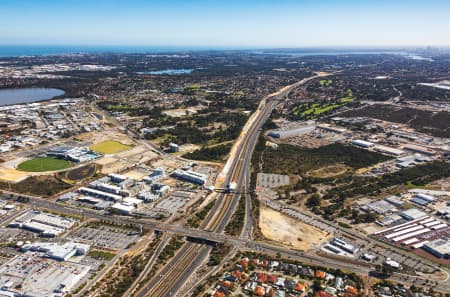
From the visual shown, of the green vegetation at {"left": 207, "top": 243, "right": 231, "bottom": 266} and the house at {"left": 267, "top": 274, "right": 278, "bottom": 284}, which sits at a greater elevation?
the green vegetation at {"left": 207, "top": 243, "right": 231, "bottom": 266}

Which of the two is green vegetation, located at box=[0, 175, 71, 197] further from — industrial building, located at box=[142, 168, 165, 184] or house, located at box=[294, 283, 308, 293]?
house, located at box=[294, 283, 308, 293]

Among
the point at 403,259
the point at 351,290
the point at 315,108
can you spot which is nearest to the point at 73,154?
the point at 351,290

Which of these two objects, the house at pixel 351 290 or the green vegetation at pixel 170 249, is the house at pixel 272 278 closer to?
the house at pixel 351 290

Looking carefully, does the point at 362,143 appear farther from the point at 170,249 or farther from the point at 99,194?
the point at 99,194

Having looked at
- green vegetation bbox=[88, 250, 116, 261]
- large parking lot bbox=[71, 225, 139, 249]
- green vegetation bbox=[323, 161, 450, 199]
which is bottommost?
green vegetation bbox=[88, 250, 116, 261]

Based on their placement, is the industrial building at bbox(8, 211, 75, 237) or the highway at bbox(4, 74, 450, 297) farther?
the industrial building at bbox(8, 211, 75, 237)

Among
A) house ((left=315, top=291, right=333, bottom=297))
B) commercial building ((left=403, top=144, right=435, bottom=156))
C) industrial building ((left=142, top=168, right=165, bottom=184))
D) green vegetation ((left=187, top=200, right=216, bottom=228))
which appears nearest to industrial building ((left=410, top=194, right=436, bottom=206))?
commercial building ((left=403, top=144, right=435, bottom=156))
